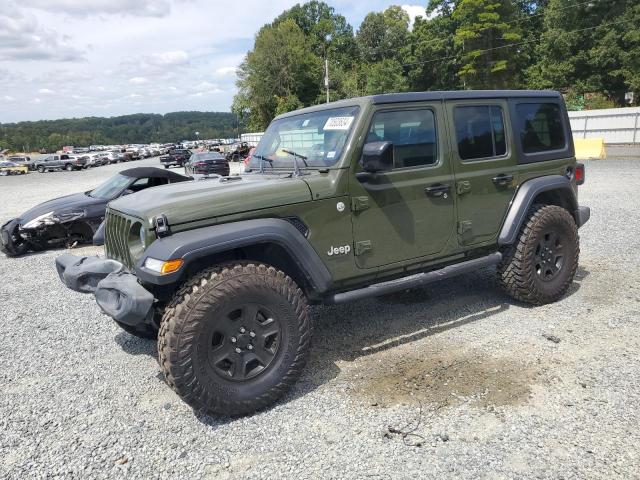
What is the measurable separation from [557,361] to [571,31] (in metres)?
Answer: 45.2

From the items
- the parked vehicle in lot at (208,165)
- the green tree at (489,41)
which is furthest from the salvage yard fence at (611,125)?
the green tree at (489,41)

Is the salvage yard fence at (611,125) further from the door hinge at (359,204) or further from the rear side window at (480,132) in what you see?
the door hinge at (359,204)

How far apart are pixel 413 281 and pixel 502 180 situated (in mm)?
1358

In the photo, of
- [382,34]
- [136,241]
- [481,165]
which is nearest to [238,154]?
[481,165]

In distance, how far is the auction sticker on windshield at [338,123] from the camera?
371cm

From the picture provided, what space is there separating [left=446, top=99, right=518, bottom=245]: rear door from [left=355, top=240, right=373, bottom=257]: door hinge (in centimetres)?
97

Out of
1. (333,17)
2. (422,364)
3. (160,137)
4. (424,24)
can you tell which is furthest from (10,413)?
(160,137)

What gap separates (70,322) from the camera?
5.09 metres

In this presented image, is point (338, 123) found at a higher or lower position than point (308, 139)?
higher

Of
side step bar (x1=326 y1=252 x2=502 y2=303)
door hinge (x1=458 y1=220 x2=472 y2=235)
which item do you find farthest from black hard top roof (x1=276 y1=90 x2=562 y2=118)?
side step bar (x1=326 y1=252 x2=502 y2=303)

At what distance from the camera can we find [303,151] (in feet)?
13.1

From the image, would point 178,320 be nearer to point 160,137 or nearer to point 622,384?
point 622,384

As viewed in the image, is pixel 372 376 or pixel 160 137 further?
pixel 160 137

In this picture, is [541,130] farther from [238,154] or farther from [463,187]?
[238,154]
